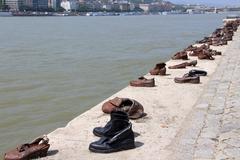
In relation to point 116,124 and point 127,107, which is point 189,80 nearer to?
point 127,107

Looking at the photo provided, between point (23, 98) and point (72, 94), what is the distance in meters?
1.27

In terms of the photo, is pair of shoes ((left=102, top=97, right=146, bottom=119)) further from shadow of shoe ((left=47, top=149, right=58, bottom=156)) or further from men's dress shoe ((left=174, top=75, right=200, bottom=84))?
men's dress shoe ((left=174, top=75, right=200, bottom=84))

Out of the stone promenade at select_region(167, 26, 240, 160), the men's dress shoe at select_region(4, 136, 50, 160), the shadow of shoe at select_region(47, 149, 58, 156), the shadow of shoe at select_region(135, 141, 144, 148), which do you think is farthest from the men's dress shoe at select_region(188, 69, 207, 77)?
A: the men's dress shoe at select_region(4, 136, 50, 160)

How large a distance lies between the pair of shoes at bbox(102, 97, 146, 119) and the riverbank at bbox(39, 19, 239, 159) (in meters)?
0.11

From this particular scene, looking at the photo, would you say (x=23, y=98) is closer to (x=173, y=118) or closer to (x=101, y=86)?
(x=101, y=86)

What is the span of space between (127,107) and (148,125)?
0.57m

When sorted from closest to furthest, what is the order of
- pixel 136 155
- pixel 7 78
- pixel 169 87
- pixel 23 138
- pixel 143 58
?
pixel 136 155 → pixel 23 138 → pixel 169 87 → pixel 7 78 → pixel 143 58

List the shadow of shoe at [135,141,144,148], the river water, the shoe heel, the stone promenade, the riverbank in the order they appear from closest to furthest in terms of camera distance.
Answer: the stone promenade → the riverbank → the shoe heel → the shadow of shoe at [135,141,144,148] → the river water

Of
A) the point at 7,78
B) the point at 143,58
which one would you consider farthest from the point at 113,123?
the point at 143,58

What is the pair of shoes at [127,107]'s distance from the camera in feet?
26.6

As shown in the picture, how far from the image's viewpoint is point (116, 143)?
656 cm

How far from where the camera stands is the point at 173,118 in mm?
8242

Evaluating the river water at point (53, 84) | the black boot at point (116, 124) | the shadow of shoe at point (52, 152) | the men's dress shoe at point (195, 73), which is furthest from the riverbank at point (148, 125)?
the river water at point (53, 84)

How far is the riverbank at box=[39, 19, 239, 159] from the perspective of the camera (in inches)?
254
